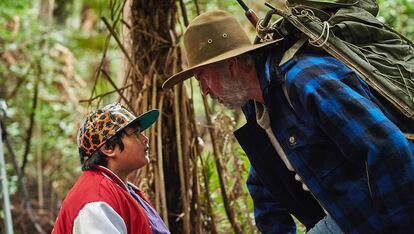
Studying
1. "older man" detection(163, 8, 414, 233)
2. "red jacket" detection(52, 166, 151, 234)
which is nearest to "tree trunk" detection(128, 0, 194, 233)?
"red jacket" detection(52, 166, 151, 234)

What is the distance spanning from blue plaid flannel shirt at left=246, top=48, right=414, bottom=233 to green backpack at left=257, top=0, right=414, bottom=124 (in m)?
0.05

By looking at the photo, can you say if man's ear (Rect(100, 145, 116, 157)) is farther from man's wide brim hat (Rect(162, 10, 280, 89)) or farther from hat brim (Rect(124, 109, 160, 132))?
man's wide brim hat (Rect(162, 10, 280, 89))

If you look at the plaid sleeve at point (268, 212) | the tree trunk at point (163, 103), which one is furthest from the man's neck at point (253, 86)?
the tree trunk at point (163, 103)

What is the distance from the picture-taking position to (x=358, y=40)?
2594 millimetres

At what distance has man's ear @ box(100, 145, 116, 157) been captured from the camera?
3.02 m

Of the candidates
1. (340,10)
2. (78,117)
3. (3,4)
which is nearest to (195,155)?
(340,10)

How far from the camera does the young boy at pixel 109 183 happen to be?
2.73 meters

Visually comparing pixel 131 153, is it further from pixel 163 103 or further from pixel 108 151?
pixel 163 103

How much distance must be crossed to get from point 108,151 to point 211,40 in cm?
72

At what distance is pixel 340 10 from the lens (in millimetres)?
2645

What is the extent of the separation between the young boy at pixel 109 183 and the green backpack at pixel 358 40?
2.62ft

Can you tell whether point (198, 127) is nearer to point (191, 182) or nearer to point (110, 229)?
point (191, 182)

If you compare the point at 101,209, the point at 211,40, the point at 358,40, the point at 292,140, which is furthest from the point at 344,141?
the point at 101,209

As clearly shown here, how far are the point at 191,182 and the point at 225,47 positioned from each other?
68.4 inches
